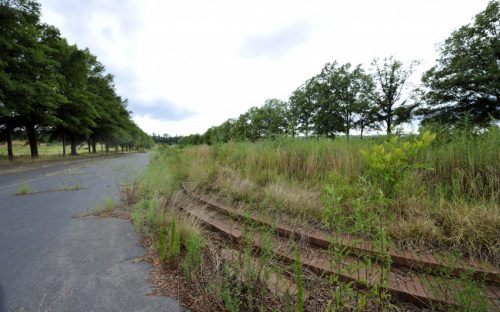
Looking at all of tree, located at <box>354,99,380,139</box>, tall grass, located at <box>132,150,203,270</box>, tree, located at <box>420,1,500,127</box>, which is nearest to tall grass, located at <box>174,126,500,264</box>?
tall grass, located at <box>132,150,203,270</box>

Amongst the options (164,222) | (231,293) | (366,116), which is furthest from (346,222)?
(366,116)

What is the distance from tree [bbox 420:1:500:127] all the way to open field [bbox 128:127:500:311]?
754 inches

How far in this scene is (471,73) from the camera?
17094mm

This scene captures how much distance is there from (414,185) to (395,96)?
2992cm

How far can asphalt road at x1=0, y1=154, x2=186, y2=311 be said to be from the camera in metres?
1.93

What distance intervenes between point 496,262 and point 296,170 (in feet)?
11.0

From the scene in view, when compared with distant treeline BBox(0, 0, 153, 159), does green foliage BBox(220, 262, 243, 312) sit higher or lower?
lower

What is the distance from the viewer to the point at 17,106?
12.6m

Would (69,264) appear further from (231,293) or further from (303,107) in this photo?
(303,107)

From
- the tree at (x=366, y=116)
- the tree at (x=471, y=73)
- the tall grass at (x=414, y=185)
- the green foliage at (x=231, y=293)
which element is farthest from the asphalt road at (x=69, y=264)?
the tree at (x=366, y=116)

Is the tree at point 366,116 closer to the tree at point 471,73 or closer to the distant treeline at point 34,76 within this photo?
the tree at point 471,73

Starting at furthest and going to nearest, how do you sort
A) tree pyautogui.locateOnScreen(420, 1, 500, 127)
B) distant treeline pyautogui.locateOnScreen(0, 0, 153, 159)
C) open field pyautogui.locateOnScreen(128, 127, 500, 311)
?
tree pyautogui.locateOnScreen(420, 1, 500, 127)
distant treeline pyautogui.locateOnScreen(0, 0, 153, 159)
open field pyautogui.locateOnScreen(128, 127, 500, 311)

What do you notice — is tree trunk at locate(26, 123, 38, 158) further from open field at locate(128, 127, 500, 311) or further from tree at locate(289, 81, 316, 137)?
tree at locate(289, 81, 316, 137)

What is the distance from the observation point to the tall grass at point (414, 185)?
7.48 feet
